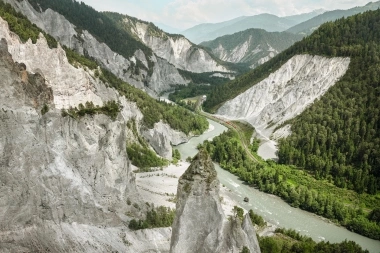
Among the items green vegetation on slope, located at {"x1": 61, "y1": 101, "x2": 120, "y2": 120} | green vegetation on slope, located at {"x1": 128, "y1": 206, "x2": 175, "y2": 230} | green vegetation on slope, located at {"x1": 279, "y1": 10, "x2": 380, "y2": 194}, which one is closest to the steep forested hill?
green vegetation on slope, located at {"x1": 279, "y1": 10, "x2": 380, "y2": 194}

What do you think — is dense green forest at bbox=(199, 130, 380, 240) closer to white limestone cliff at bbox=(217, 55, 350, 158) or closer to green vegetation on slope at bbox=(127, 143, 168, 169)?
white limestone cliff at bbox=(217, 55, 350, 158)

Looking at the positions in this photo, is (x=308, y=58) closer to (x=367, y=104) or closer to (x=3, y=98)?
(x=367, y=104)

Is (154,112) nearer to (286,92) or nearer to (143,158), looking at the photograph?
(143,158)

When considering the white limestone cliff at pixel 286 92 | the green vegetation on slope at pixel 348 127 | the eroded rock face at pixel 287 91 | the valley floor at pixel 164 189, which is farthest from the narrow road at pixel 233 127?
the valley floor at pixel 164 189

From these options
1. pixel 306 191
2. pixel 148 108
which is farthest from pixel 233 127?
pixel 306 191

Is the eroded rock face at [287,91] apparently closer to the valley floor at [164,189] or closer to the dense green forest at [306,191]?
the dense green forest at [306,191]

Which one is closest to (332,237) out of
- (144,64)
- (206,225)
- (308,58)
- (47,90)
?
(206,225)
